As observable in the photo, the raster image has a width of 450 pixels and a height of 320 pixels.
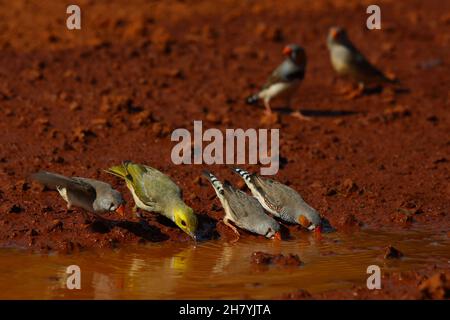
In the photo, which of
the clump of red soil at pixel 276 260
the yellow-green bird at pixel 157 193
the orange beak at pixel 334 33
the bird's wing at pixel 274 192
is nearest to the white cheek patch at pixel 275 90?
the orange beak at pixel 334 33

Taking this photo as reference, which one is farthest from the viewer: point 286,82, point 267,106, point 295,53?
point 295,53

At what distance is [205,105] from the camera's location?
14062mm

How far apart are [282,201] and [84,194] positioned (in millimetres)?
2145

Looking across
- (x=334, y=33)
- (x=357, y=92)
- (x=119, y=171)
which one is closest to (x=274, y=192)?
(x=119, y=171)

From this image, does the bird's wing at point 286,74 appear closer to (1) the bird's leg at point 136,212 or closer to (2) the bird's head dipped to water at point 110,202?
(1) the bird's leg at point 136,212

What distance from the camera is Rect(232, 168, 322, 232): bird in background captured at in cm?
1022

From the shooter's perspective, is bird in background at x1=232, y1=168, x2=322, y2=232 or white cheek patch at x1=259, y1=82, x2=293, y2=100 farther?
white cheek patch at x1=259, y1=82, x2=293, y2=100

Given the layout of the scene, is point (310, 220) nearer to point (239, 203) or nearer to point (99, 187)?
point (239, 203)

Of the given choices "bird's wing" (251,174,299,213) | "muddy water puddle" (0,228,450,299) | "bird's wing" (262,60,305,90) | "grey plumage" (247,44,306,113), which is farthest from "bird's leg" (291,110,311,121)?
"muddy water puddle" (0,228,450,299)

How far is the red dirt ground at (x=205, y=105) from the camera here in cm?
1075

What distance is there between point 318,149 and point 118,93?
319 cm

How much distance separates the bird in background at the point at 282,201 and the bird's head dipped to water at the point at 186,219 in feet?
3.67

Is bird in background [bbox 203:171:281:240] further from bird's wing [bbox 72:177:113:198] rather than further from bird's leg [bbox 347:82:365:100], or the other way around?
bird's leg [bbox 347:82:365:100]
